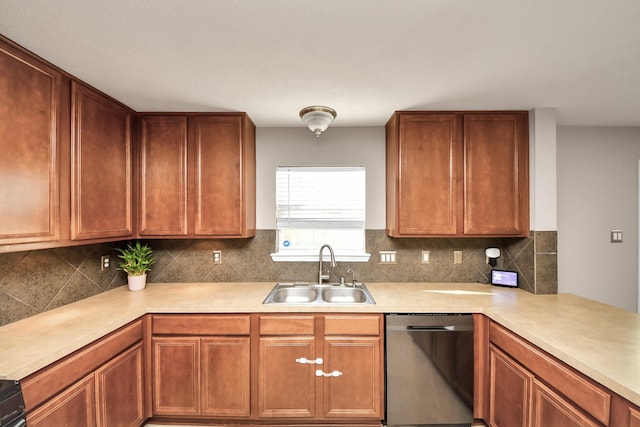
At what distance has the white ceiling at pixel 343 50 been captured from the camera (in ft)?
3.90

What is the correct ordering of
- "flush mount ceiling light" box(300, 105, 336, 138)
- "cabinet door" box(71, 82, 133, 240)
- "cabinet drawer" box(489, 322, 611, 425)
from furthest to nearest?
1. "flush mount ceiling light" box(300, 105, 336, 138)
2. "cabinet door" box(71, 82, 133, 240)
3. "cabinet drawer" box(489, 322, 611, 425)

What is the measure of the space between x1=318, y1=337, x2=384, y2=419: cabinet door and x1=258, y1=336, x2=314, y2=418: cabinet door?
112 mm

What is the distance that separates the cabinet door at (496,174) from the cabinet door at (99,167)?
105 inches

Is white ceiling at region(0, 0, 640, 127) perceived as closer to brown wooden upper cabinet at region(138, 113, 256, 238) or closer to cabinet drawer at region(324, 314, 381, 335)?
brown wooden upper cabinet at region(138, 113, 256, 238)

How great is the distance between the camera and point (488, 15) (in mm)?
1216

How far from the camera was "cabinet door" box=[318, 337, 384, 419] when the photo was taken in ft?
6.40

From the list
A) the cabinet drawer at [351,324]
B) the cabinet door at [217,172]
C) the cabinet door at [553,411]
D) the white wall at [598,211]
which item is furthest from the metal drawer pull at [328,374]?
the white wall at [598,211]

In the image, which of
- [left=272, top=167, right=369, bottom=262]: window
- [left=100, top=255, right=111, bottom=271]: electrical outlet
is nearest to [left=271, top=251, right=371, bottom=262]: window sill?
[left=272, top=167, right=369, bottom=262]: window

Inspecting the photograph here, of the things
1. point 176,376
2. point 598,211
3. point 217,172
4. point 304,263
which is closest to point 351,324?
point 304,263

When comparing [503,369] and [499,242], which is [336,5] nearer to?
[503,369]

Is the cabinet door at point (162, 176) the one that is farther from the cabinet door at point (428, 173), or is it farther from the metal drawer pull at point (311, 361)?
the cabinet door at point (428, 173)

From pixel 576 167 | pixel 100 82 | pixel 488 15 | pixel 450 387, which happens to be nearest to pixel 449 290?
pixel 450 387

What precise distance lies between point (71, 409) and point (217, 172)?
1.65m

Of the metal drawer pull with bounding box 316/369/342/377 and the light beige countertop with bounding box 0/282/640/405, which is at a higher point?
the light beige countertop with bounding box 0/282/640/405
